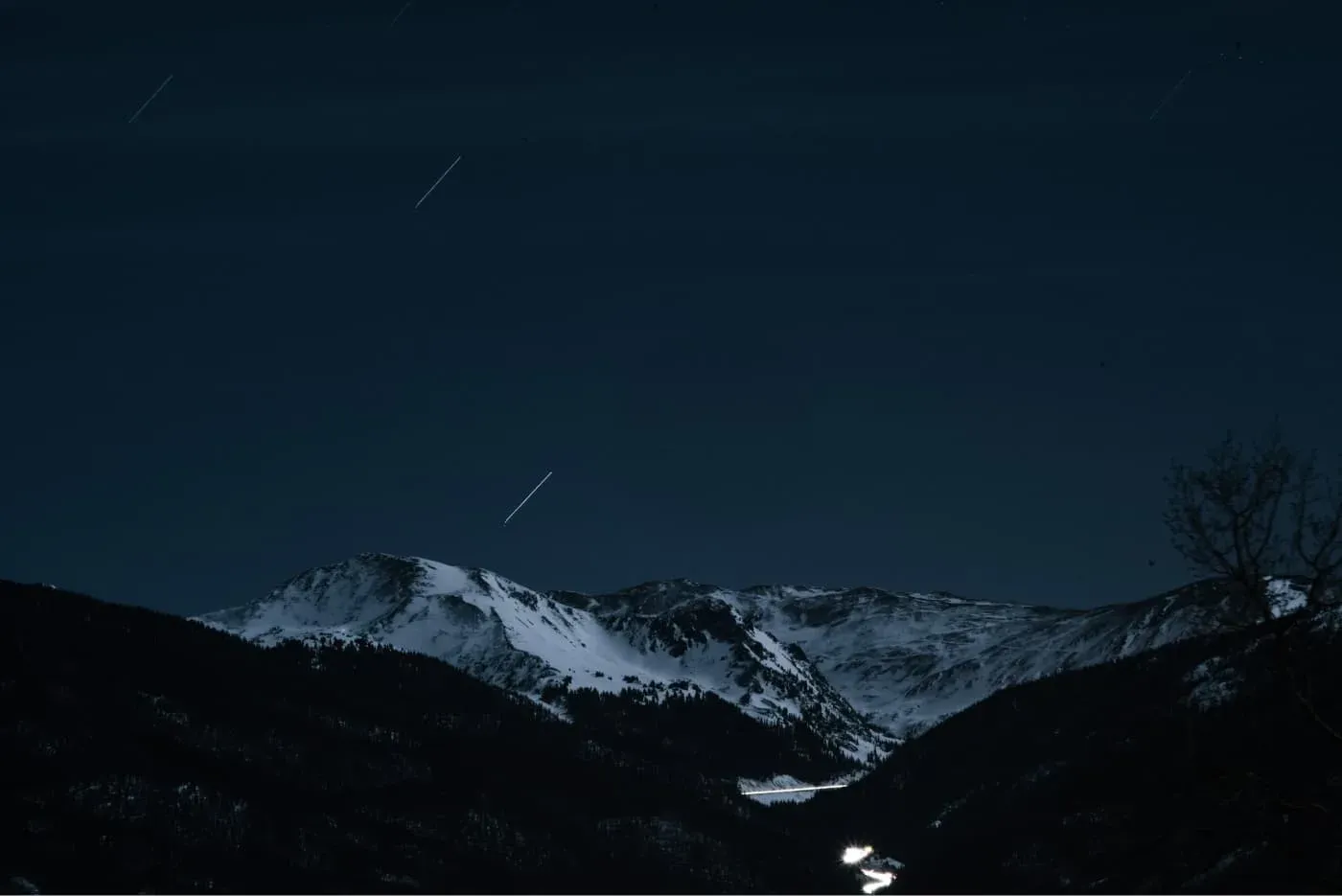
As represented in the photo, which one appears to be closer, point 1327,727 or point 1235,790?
point 1327,727

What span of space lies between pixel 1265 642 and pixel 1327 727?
9.09 m

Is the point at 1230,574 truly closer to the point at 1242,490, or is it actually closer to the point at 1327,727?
the point at 1242,490

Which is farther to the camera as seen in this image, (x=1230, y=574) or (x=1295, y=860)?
(x=1230, y=574)

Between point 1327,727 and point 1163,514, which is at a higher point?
point 1163,514

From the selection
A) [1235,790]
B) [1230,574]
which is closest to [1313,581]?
[1230,574]

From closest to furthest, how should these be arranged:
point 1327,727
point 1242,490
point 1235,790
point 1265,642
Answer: point 1327,727 < point 1235,790 < point 1242,490 < point 1265,642

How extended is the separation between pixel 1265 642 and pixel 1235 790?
7.02 metres

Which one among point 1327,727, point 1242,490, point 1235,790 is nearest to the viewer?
point 1327,727

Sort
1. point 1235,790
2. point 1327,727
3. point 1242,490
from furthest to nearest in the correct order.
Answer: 1. point 1242,490
2. point 1235,790
3. point 1327,727

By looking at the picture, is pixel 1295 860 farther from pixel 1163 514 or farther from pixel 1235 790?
pixel 1163 514

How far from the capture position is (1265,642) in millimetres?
45969

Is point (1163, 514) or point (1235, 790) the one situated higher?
point (1163, 514)

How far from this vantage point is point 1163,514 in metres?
43.9

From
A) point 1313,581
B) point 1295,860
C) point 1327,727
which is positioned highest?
point 1313,581
